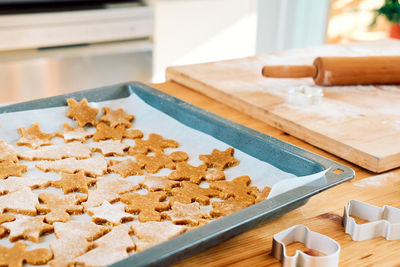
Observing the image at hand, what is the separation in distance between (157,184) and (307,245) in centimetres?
35

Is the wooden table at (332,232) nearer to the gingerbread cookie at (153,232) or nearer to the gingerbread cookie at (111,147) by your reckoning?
the gingerbread cookie at (153,232)

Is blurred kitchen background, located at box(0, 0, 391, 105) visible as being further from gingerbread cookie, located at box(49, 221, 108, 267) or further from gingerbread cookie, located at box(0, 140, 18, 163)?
gingerbread cookie, located at box(49, 221, 108, 267)

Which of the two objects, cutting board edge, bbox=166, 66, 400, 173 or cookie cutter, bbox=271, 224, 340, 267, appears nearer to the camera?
cookie cutter, bbox=271, 224, 340, 267

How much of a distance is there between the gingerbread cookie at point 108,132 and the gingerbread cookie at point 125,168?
0.12 metres

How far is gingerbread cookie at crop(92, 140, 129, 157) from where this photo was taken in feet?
3.79

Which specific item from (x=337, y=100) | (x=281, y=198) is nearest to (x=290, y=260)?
(x=281, y=198)

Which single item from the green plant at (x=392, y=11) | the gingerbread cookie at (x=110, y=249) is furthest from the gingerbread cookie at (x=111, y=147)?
the green plant at (x=392, y=11)

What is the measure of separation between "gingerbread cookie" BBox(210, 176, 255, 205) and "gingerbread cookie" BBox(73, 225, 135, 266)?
22cm

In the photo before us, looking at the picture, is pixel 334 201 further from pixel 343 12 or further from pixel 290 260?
pixel 343 12

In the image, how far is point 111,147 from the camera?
117 centimetres

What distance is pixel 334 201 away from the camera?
93 cm

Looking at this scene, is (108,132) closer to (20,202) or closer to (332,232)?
(20,202)

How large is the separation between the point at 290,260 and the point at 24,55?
7.47 ft

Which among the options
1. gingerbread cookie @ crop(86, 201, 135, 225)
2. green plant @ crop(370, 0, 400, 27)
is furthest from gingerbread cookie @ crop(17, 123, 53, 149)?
green plant @ crop(370, 0, 400, 27)
